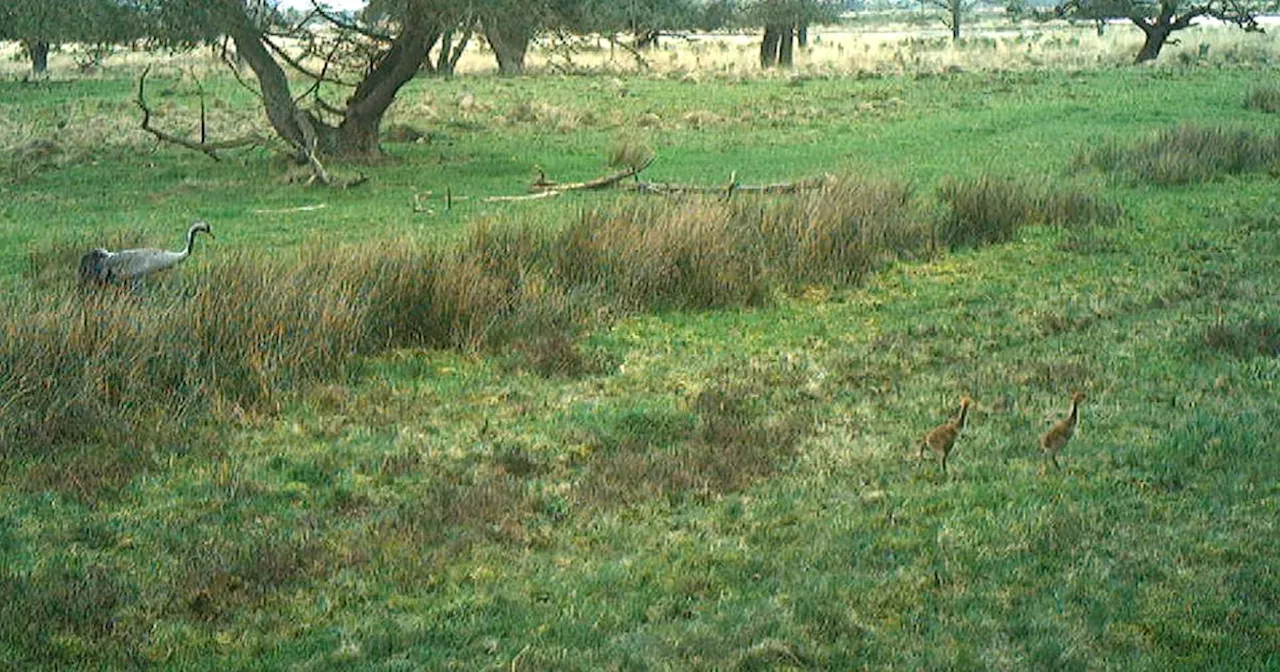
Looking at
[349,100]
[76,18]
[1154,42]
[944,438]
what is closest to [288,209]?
[76,18]

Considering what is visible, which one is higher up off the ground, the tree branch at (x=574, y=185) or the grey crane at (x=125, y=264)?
the grey crane at (x=125, y=264)

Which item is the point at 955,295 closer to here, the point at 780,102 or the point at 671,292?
the point at 671,292

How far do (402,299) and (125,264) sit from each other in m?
2.07

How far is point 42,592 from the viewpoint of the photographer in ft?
19.7

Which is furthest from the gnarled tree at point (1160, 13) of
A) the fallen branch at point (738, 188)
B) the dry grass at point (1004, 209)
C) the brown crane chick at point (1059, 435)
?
the brown crane chick at point (1059, 435)

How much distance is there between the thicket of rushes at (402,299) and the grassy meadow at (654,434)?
0.11ft

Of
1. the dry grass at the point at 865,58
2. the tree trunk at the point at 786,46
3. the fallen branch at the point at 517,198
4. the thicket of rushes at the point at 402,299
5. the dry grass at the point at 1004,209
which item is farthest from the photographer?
the tree trunk at the point at 786,46

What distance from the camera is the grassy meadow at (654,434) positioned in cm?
577

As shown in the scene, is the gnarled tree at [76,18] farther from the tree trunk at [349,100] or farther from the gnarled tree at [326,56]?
the tree trunk at [349,100]

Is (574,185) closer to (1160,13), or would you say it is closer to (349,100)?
(349,100)

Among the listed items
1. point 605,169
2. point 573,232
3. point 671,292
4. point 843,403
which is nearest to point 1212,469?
point 843,403

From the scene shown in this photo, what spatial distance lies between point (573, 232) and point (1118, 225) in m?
6.74

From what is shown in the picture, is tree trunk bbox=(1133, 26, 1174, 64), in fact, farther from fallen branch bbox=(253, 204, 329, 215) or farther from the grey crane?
the grey crane

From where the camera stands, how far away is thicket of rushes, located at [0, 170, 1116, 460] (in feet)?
27.8
